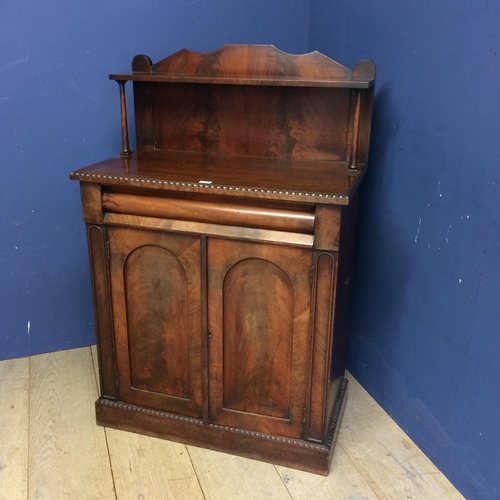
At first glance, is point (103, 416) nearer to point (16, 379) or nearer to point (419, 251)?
point (16, 379)

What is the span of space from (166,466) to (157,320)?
1.50 ft

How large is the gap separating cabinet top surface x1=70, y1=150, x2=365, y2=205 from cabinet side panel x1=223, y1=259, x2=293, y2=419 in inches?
9.1

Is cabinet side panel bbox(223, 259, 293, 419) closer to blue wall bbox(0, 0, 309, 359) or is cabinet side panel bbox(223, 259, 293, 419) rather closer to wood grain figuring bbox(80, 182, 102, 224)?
wood grain figuring bbox(80, 182, 102, 224)

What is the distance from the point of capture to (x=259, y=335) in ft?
5.43

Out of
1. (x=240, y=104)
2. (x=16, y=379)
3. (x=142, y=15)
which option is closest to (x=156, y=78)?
(x=240, y=104)

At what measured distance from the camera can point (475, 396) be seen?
1.53 meters

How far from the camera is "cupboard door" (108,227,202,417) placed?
165 centimetres

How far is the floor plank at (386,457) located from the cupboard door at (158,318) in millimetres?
550

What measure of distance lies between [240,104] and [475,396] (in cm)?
119

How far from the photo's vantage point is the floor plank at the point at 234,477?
162 centimetres

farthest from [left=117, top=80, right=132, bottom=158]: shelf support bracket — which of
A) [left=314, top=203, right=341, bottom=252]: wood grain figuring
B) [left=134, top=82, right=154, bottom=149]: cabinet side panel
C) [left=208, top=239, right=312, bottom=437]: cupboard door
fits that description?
[left=314, top=203, right=341, bottom=252]: wood grain figuring

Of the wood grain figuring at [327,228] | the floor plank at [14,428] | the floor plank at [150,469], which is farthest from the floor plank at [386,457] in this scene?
the floor plank at [14,428]

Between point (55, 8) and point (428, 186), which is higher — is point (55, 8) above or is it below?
above

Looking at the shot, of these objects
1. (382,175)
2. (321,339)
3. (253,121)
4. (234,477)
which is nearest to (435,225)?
(382,175)
